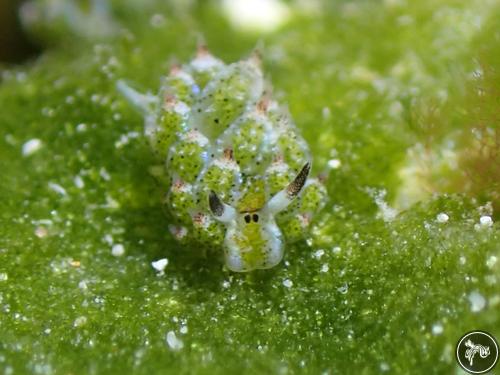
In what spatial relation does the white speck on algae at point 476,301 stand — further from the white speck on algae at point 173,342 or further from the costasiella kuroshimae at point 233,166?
the white speck on algae at point 173,342

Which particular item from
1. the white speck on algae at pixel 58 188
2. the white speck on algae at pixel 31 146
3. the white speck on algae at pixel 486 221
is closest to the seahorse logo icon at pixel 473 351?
the white speck on algae at pixel 486 221

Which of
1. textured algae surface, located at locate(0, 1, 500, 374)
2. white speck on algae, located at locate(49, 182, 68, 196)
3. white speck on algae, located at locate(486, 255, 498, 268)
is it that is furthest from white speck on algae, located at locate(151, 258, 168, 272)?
white speck on algae, located at locate(486, 255, 498, 268)

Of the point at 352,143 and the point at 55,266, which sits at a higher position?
the point at 352,143

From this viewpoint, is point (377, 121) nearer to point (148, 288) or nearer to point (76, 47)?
point (148, 288)

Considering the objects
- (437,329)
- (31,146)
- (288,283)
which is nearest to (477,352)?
(437,329)

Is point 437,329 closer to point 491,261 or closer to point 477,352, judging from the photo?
point 477,352

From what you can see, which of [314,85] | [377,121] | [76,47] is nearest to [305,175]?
[377,121]
